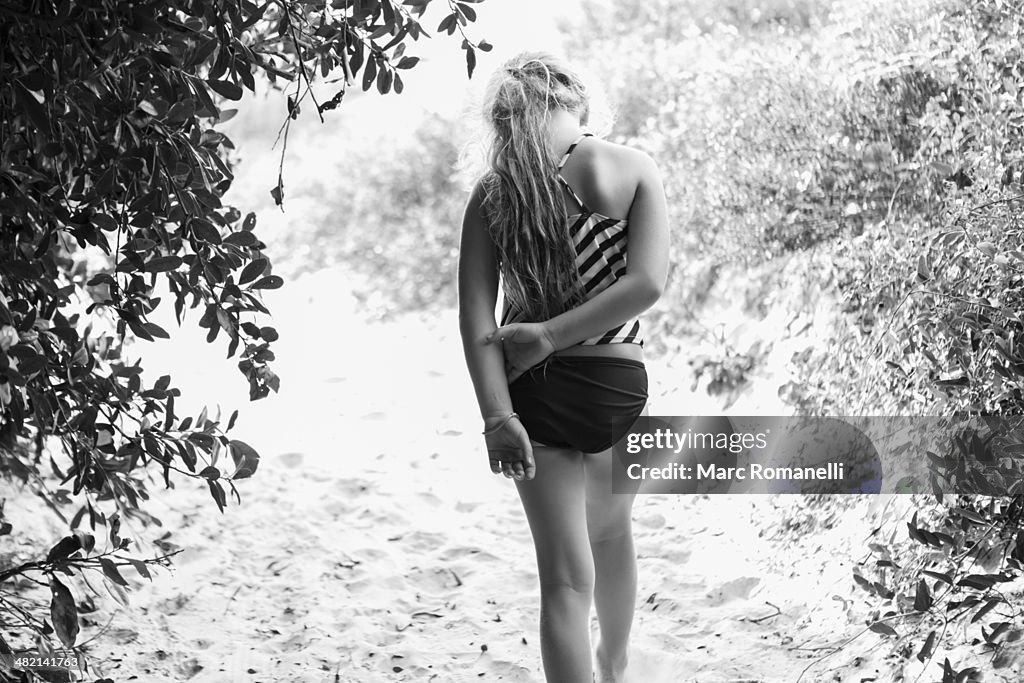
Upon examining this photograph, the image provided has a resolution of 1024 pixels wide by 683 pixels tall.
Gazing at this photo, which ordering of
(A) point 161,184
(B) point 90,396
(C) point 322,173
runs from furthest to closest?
(C) point 322,173 → (B) point 90,396 → (A) point 161,184

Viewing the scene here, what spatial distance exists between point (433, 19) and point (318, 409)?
6523mm

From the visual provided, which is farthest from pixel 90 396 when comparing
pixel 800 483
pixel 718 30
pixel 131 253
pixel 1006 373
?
pixel 718 30

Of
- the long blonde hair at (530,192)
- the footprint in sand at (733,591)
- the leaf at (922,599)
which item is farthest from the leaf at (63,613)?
the footprint in sand at (733,591)

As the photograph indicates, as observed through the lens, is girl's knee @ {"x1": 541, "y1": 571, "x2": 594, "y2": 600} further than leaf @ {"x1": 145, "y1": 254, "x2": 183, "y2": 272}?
Yes

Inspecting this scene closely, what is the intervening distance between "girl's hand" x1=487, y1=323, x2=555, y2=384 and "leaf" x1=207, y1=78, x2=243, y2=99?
2.48ft

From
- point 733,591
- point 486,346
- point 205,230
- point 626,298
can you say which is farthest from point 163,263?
point 733,591

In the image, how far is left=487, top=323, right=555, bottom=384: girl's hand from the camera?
2.08 metres

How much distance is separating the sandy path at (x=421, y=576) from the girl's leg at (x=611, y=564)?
1.63 ft

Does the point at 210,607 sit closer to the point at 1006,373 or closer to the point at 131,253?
the point at 131,253

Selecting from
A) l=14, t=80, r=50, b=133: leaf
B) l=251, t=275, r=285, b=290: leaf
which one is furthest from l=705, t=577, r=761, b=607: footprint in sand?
l=14, t=80, r=50, b=133: leaf

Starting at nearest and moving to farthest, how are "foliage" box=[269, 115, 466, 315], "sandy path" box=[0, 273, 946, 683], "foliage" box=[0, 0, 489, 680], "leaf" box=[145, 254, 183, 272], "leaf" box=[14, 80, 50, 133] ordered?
1. "leaf" box=[14, 80, 50, 133]
2. "foliage" box=[0, 0, 489, 680]
3. "leaf" box=[145, 254, 183, 272]
4. "sandy path" box=[0, 273, 946, 683]
5. "foliage" box=[269, 115, 466, 315]

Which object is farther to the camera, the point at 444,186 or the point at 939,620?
the point at 444,186

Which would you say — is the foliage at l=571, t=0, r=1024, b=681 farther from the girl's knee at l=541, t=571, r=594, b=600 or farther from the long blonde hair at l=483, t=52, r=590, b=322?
the long blonde hair at l=483, t=52, r=590, b=322

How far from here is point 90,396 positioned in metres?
2.21
